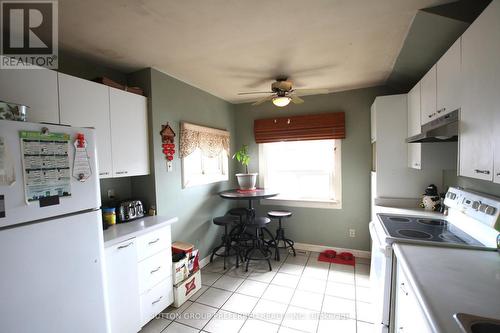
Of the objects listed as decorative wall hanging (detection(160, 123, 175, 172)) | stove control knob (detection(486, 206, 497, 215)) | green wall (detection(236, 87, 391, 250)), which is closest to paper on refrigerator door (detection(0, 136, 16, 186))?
decorative wall hanging (detection(160, 123, 175, 172))

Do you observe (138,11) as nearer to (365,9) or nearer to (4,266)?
(365,9)

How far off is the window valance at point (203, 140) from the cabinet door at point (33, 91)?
49.7 inches

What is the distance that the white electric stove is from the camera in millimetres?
1315

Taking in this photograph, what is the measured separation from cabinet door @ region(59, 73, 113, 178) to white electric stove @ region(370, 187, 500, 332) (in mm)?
2273

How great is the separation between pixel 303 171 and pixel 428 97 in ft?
6.68

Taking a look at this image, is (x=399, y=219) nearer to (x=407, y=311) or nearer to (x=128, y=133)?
(x=407, y=311)

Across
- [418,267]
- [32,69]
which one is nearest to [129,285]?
[32,69]

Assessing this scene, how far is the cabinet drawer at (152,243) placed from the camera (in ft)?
6.21

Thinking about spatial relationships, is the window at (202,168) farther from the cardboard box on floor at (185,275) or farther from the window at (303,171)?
the cardboard box on floor at (185,275)

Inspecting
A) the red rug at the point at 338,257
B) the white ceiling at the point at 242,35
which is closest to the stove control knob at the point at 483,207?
the white ceiling at the point at 242,35

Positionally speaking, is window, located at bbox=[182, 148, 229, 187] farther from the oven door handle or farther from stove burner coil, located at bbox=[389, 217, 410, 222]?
stove burner coil, located at bbox=[389, 217, 410, 222]

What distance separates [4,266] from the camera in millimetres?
1068

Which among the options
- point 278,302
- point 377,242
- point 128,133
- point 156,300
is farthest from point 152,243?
point 377,242

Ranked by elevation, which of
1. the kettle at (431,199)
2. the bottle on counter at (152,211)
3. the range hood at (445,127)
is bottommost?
the bottle on counter at (152,211)
